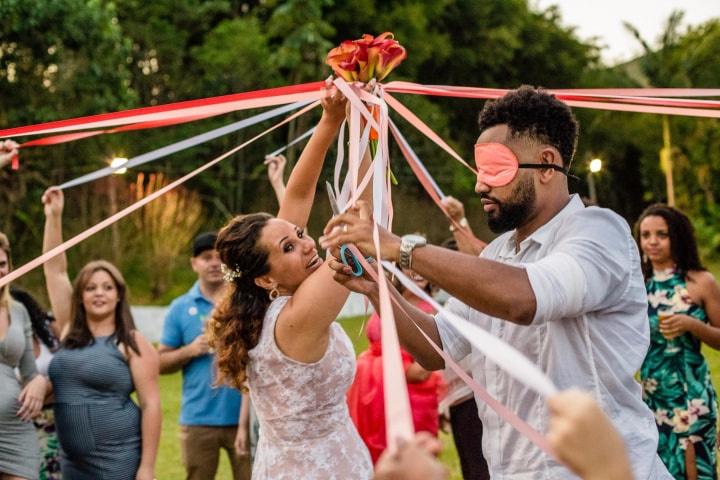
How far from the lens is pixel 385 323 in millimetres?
1829

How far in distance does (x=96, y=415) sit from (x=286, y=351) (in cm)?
150

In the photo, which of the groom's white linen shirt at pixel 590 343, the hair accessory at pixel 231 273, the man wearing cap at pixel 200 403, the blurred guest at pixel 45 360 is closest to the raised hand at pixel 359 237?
the groom's white linen shirt at pixel 590 343

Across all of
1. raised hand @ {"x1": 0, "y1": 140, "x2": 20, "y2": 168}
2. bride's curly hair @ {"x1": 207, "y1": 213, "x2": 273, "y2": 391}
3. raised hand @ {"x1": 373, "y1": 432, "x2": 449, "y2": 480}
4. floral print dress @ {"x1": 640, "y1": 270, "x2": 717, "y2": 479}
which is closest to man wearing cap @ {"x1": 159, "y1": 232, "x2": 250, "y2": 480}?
bride's curly hair @ {"x1": 207, "y1": 213, "x2": 273, "y2": 391}

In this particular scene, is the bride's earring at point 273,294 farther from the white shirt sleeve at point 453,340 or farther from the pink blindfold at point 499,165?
the pink blindfold at point 499,165

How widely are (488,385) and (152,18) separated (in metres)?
20.8

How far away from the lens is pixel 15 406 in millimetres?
4336

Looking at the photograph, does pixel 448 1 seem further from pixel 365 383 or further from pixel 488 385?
pixel 488 385

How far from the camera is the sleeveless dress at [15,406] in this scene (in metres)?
4.27

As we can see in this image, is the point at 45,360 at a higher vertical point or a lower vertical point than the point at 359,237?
lower

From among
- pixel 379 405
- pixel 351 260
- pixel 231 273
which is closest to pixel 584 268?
pixel 351 260

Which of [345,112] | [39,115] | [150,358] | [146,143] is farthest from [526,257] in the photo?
[146,143]

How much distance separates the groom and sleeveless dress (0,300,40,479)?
261 centimetres

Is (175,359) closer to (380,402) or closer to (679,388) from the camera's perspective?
(380,402)

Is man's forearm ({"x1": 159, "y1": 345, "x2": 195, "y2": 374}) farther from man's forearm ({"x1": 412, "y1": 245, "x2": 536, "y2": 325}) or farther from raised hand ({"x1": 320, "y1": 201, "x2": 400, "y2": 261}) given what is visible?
man's forearm ({"x1": 412, "y1": 245, "x2": 536, "y2": 325})
